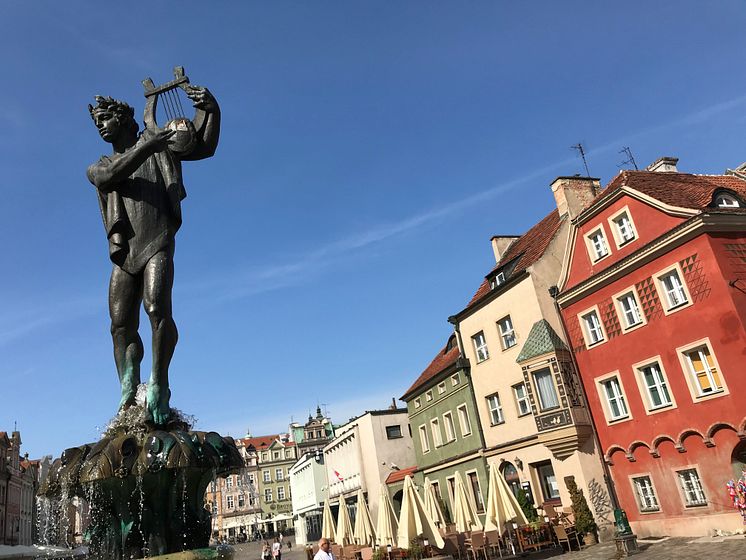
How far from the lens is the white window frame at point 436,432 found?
1247 inches

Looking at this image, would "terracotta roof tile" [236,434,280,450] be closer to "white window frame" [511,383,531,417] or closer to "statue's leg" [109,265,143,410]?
"white window frame" [511,383,531,417]

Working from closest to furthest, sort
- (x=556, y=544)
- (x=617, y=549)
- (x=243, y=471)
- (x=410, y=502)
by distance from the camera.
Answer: (x=243, y=471)
(x=617, y=549)
(x=410, y=502)
(x=556, y=544)

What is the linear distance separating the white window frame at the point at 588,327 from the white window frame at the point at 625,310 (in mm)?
1033

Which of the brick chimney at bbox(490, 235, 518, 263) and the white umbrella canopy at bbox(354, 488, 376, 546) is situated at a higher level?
the brick chimney at bbox(490, 235, 518, 263)

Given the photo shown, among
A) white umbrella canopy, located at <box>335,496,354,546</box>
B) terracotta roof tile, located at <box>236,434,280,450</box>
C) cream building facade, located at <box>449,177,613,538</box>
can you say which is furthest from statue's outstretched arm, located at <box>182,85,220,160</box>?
terracotta roof tile, located at <box>236,434,280,450</box>

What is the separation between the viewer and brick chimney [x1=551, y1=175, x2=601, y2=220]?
25.3m

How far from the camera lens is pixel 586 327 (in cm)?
2241

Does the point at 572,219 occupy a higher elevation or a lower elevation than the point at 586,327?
higher

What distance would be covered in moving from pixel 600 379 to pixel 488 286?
9.94 m

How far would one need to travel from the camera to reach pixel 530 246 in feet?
89.9

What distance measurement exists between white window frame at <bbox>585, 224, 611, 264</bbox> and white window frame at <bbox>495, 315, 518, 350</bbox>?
16.1 feet

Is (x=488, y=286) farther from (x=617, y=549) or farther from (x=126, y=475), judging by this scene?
(x=126, y=475)

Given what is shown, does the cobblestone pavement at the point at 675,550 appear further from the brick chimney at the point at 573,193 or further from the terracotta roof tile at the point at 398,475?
the terracotta roof tile at the point at 398,475

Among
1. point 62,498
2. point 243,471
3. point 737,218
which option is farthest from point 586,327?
point 62,498
